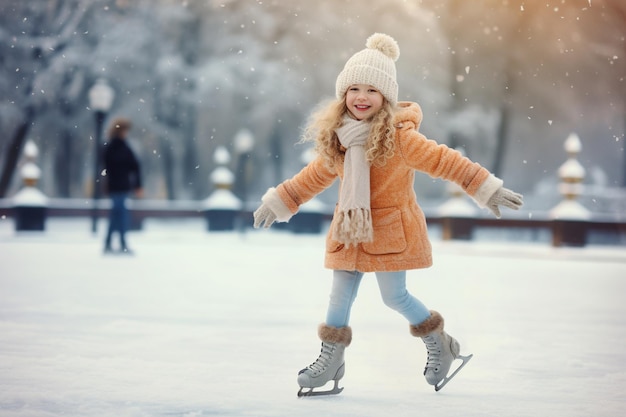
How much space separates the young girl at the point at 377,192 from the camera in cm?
356

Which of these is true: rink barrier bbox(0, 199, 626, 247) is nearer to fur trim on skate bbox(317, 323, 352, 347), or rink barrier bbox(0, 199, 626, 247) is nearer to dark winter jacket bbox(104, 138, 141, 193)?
dark winter jacket bbox(104, 138, 141, 193)

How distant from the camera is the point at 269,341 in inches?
195

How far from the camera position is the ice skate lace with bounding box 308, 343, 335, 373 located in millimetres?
3639

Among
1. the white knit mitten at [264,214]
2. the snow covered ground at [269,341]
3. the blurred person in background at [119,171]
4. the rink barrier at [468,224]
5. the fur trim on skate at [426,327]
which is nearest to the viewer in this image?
the snow covered ground at [269,341]

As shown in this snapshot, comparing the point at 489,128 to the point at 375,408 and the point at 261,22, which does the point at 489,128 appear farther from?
the point at 375,408

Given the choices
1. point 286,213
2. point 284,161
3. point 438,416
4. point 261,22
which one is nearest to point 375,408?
point 438,416

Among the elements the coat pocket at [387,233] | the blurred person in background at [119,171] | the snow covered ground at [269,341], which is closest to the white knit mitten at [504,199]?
the coat pocket at [387,233]

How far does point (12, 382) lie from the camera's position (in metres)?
3.69

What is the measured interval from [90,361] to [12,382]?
565 mm

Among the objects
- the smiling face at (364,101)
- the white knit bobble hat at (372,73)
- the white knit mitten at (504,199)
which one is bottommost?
the white knit mitten at (504,199)

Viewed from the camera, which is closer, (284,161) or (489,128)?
(489,128)

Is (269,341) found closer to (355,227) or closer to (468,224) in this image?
(355,227)

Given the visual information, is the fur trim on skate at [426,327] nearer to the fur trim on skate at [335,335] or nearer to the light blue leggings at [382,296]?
the light blue leggings at [382,296]

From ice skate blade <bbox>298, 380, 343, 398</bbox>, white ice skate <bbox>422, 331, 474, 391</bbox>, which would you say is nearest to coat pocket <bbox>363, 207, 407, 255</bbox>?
white ice skate <bbox>422, 331, 474, 391</bbox>
